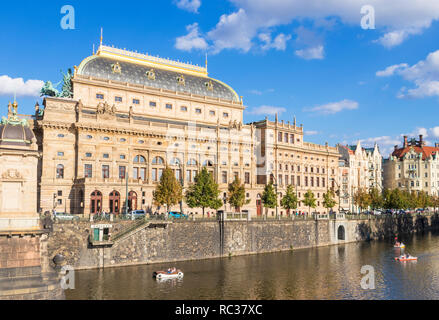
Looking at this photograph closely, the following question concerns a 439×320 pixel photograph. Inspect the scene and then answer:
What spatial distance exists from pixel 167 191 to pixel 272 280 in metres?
30.7

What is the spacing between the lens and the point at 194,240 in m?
68.9

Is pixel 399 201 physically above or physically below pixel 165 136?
below

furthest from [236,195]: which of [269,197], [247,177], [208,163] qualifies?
[247,177]

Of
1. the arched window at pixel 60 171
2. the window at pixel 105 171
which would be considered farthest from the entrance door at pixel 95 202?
the arched window at pixel 60 171

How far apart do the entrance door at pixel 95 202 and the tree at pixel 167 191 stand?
9.71m

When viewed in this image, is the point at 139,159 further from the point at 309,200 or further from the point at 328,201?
the point at 328,201

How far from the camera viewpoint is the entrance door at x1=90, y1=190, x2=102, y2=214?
75.5m

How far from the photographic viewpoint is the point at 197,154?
94250 millimetres

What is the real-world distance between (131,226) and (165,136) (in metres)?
29.2

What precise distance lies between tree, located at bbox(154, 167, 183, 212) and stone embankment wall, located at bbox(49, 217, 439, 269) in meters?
11.2
